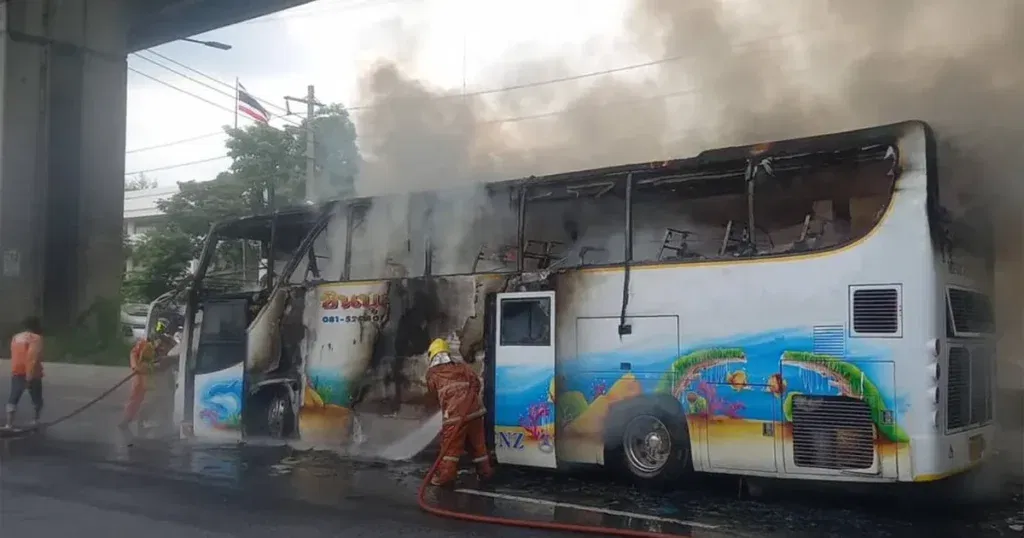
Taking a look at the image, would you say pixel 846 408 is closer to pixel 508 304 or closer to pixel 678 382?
pixel 678 382

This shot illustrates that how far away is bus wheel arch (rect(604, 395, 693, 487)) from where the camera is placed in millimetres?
7867

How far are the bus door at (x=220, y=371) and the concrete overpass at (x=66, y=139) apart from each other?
11.0m

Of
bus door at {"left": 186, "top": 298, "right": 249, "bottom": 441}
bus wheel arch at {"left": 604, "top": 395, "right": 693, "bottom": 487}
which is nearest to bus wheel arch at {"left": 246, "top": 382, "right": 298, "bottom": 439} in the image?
bus door at {"left": 186, "top": 298, "right": 249, "bottom": 441}

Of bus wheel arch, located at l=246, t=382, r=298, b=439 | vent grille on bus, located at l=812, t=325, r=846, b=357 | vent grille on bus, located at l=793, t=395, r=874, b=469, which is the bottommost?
bus wheel arch, located at l=246, t=382, r=298, b=439

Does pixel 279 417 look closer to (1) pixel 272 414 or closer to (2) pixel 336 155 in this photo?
(1) pixel 272 414

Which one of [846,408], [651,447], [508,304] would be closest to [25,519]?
[508,304]

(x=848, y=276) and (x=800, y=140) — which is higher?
(x=800, y=140)

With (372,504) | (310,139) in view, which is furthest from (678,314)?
(310,139)

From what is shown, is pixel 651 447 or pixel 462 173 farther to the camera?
pixel 462 173

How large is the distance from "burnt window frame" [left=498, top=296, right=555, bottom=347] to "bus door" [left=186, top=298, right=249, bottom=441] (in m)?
3.73

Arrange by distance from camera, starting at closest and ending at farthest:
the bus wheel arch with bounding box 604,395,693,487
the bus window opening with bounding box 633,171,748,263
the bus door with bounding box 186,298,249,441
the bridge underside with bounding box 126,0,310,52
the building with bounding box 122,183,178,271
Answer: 1. the bus wheel arch with bounding box 604,395,693,487
2. the bus window opening with bounding box 633,171,748,263
3. the bus door with bounding box 186,298,249,441
4. the bridge underside with bounding box 126,0,310,52
5. the building with bounding box 122,183,178,271

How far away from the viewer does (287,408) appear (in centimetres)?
1072

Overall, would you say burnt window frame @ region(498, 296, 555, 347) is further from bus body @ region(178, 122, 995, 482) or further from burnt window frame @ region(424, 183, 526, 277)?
burnt window frame @ region(424, 183, 526, 277)

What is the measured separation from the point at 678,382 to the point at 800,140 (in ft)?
7.38
